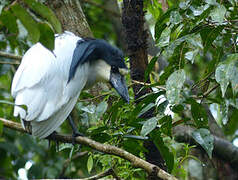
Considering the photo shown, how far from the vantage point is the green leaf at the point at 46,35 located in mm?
1146

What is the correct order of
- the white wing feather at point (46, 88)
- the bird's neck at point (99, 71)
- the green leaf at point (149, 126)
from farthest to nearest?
the bird's neck at point (99, 71)
the white wing feather at point (46, 88)
the green leaf at point (149, 126)

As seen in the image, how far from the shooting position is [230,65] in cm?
140

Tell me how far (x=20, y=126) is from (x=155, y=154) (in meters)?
0.71

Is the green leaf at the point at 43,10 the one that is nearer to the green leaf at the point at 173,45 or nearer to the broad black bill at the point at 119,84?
the green leaf at the point at 173,45

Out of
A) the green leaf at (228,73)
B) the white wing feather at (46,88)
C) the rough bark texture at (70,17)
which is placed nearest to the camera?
the green leaf at (228,73)

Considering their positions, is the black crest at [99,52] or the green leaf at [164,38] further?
the black crest at [99,52]

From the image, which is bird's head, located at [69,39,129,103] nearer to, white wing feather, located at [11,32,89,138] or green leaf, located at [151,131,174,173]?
white wing feather, located at [11,32,89,138]

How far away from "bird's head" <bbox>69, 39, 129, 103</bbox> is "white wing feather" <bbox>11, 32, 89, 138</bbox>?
8cm

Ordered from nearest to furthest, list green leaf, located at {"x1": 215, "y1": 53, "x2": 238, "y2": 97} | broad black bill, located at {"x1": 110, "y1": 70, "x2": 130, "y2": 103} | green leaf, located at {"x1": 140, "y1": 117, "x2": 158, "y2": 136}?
green leaf, located at {"x1": 215, "y1": 53, "x2": 238, "y2": 97}
green leaf, located at {"x1": 140, "y1": 117, "x2": 158, "y2": 136}
broad black bill, located at {"x1": 110, "y1": 70, "x2": 130, "y2": 103}

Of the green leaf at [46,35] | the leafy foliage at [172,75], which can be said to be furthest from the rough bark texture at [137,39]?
the green leaf at [46,35]

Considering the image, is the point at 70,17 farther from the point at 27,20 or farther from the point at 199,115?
the point at 27,20

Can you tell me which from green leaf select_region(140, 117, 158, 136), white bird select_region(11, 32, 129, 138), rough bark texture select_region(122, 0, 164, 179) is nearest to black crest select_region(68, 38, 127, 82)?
white bird select_region(11, 32, 129, 138)

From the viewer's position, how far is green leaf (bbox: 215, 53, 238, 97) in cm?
138

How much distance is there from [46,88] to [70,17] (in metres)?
0.81
